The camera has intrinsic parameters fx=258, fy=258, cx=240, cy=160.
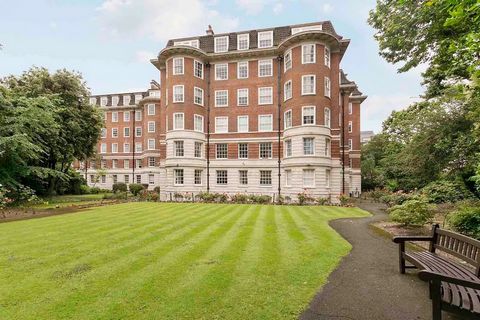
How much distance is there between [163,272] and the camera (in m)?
5.62

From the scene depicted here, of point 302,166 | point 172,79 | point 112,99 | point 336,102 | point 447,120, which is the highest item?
point 112,99

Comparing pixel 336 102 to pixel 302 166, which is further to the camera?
pixel 336 102

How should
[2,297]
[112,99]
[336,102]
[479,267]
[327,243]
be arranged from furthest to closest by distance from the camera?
[112,99], [336,102], [327,243], [2,297], [479,267]

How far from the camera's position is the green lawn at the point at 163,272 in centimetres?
416

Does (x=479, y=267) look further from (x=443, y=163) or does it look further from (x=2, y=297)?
(x=443, y=163)

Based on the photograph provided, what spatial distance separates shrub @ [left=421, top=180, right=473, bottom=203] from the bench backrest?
40.1 ft

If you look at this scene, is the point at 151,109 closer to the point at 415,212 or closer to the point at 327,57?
the point at 327,57

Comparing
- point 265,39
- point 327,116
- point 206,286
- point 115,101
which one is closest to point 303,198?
A: point 327,116

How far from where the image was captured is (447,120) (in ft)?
49.8

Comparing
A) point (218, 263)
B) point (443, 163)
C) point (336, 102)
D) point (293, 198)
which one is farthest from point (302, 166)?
point (218, 263)

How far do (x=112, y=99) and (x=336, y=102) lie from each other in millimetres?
46858

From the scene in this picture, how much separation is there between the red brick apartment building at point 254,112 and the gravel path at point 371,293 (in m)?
17.2

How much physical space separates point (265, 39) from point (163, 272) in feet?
90.4

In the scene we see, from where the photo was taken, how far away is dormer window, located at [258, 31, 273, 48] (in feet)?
91.2
